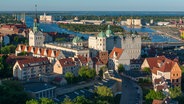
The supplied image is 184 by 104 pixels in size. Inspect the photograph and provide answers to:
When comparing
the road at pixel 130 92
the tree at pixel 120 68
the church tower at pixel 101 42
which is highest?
the church tower at pixel 101 42

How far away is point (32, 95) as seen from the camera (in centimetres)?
1959

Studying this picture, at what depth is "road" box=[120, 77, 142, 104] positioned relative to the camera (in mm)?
20812

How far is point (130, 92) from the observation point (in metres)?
23.0

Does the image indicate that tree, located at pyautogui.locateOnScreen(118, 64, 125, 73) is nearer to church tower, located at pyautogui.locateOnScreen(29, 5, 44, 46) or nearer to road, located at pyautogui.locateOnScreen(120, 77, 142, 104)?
road, located at pyautogui.locateOnScreen(120, 77, 142, 104)

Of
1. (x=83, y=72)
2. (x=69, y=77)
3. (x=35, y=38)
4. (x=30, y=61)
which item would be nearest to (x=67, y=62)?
(x=83, y=72)

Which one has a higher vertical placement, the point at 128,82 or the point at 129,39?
the point at 129,39

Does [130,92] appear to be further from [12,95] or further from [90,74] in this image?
[12,95]

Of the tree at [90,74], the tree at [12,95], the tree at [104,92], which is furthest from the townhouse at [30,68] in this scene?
the tree at [104,92]

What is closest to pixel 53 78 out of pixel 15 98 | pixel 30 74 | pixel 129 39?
pixel 30 74

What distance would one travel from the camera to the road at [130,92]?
819 inches

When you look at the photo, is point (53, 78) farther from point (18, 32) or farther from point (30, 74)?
point (18, 32)

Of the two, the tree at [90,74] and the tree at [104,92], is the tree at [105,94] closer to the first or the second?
the tree at [104,92]

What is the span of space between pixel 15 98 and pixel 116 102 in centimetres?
563

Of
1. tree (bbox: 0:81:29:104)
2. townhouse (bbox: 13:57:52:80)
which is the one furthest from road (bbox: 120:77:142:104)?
townhouse (bbox: 13:57:52:80)
